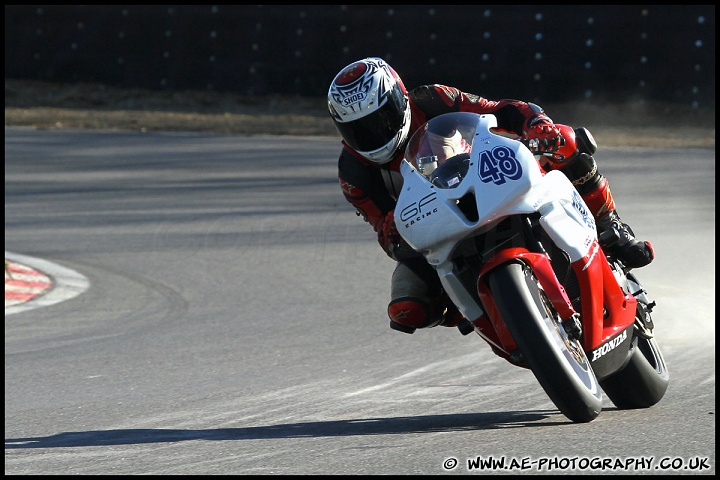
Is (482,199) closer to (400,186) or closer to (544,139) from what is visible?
(544,139)

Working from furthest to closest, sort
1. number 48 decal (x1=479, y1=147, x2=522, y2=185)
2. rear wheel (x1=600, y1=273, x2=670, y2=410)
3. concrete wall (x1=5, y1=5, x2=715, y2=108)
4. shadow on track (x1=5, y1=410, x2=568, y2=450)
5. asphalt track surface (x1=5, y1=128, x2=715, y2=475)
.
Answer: concrete wall (x1=5, y1=5, x2=715, y2=108)
rear wheel (x1=600, y1=273, x2=670, y2=410)
shadow on track (x1=5, y1=410, x2=568, y2=450)
number 48 decal (x1=479, y1=147, x2=522, y2=185)
asphalt track surface (x1=5, y1=128, x2=715, y2=475)

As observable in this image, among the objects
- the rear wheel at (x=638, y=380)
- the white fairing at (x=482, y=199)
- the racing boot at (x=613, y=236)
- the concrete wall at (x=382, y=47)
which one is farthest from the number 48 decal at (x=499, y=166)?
the concrete wall at (x=382, y=47)

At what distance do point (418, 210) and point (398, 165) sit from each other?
2.23 feet

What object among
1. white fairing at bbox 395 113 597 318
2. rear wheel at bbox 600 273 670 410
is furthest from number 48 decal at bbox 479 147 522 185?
rear wheel at bbox 600 273 670 410

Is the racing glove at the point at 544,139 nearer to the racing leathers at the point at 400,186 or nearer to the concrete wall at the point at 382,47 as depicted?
the racing leathers at the point at 400,186

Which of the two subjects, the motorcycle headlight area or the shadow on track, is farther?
the shadow on track

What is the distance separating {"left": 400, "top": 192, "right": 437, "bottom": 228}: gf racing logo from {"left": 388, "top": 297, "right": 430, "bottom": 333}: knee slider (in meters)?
0.55

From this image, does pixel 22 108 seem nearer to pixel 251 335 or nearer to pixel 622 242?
pixel 251 335

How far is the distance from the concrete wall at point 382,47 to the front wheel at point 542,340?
529 inches

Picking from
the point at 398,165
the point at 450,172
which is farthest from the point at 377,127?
the point at 450,172

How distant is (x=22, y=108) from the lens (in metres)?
20.3

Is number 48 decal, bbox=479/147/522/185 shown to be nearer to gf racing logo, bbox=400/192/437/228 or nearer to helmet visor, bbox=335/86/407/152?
gf racing logo, bbox=400/192/437/228

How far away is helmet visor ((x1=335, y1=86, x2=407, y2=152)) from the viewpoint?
490 centimetres

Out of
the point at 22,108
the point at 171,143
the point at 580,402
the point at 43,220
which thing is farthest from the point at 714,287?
the point at 22,108
